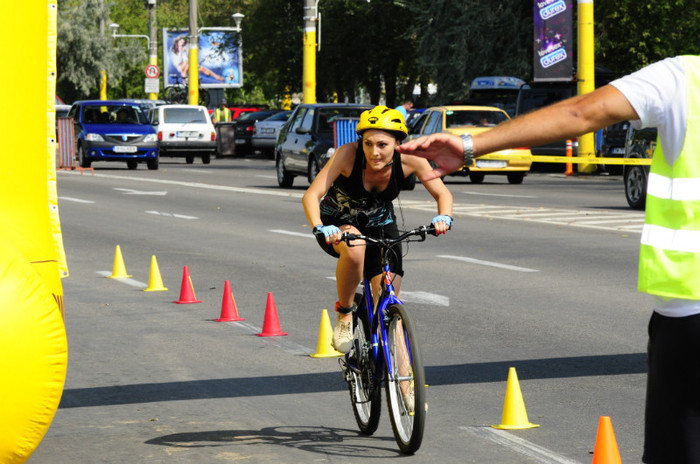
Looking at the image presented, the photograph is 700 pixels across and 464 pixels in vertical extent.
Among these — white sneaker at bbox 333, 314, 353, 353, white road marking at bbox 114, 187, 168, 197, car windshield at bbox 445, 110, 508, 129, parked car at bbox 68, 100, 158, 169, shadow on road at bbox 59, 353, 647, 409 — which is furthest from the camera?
parked car at bbox 68, 100, 158, 169

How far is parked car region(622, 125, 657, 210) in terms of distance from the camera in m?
20.1

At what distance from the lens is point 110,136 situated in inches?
1363

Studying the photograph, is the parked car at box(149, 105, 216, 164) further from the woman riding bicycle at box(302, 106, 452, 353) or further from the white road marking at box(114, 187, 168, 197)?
the woman riding bicycle at box(302, 106, 452, 353)

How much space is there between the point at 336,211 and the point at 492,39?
38204mm

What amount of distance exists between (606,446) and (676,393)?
1.83 meters

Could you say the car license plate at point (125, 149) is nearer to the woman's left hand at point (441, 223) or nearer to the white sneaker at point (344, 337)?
the white sneaker at point (344, 337)

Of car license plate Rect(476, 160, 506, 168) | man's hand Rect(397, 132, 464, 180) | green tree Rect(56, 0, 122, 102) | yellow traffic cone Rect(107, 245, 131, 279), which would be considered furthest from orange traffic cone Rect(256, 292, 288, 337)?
green tree Rect(56, 0, 122, 102)

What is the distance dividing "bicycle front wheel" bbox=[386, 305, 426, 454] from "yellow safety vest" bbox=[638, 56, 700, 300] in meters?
2.50

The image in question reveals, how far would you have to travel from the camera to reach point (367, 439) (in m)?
6.41

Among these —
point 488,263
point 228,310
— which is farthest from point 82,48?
point 228,310

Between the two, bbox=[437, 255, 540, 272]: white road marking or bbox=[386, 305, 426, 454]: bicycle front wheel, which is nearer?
bbox=[386, 305, 426, 454]: bicycle front wheel

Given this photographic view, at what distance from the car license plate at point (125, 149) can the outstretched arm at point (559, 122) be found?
31.9 m

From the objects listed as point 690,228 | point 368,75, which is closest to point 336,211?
point 690,228

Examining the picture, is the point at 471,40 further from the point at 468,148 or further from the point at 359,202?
the point at 468,148
